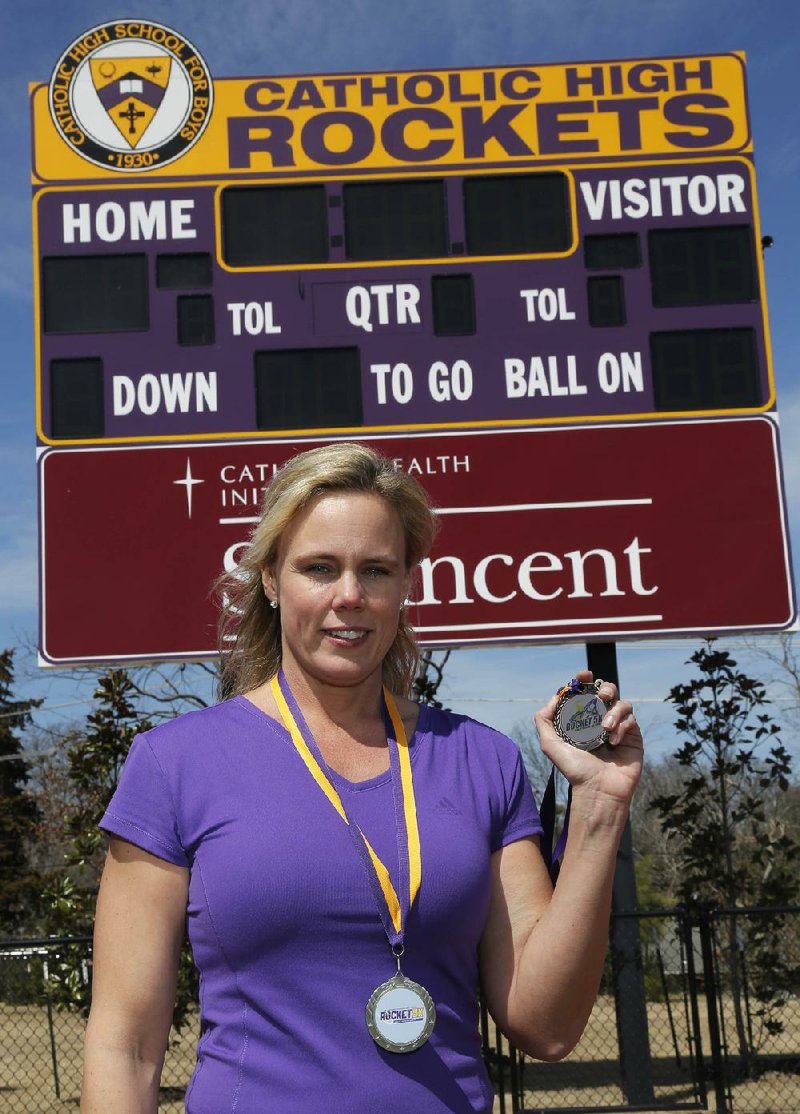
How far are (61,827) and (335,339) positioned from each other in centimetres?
1973

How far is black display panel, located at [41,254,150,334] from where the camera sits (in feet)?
24.8

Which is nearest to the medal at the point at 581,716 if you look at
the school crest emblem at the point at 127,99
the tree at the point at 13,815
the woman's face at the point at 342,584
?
the woman's face at the point at 342,584

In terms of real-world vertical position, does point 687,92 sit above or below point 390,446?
above

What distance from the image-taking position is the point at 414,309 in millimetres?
7562

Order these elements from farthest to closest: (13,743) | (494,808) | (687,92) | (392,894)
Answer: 1. (13,743)
2. (687,92)
3. (494,808)
4. (392,894)

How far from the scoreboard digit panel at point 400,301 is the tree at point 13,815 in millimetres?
19795

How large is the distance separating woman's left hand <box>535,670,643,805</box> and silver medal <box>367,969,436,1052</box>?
0.38 meters

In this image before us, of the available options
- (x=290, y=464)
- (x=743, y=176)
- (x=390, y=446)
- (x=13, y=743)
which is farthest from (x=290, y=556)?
(x=13, y=743)

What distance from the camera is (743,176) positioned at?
25.6 feet

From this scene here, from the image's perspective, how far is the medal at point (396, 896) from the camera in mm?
1582

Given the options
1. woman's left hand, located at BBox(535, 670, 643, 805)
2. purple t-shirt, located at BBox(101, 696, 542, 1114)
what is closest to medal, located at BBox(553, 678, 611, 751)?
woman's left hand, located at BBox(535, 670, 643, 805)

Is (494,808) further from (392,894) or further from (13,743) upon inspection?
(13,743)

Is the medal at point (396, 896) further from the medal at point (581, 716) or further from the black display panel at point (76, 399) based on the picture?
the black display panel at point (76, 399)

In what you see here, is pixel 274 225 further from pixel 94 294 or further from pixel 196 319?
pixel 94 294
